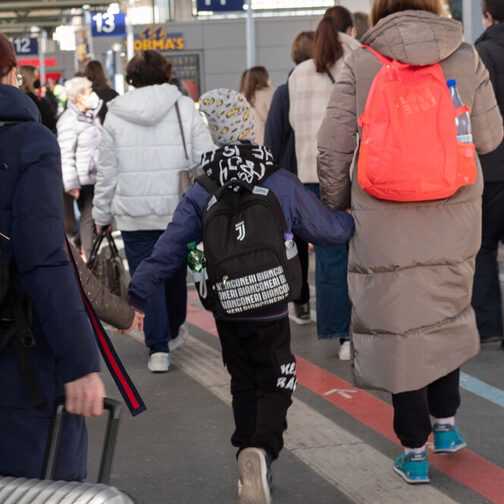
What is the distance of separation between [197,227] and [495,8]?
122 inches

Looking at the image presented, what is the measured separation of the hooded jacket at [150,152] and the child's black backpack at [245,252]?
8.21 ft

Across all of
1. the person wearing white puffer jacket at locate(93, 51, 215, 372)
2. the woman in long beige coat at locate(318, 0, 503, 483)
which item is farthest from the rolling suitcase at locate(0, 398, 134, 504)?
the person wearing white puffer jacket at locate(93, 51, 215, 372)

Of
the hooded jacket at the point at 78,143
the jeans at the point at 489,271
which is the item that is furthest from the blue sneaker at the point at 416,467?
the hooded jacket at the point at 78,143

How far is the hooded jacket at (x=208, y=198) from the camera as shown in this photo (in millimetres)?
3998

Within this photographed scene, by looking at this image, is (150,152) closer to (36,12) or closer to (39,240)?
(39,240)

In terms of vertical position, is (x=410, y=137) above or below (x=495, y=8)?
below

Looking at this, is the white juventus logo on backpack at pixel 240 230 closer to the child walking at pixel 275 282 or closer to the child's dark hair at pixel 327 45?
the child walking at pixel 275 282

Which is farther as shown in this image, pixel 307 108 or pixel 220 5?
pixel 220 5

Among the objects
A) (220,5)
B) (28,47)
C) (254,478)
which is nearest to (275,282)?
(254,478)

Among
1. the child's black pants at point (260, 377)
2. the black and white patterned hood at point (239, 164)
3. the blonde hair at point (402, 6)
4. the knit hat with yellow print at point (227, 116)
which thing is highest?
the blonde hair at point (402, 6)

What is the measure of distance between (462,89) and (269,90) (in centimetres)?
666

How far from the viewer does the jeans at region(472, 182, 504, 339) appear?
6418 mm

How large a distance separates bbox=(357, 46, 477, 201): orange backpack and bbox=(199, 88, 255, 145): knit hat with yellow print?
0.48 metres

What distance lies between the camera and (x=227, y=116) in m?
4.06
